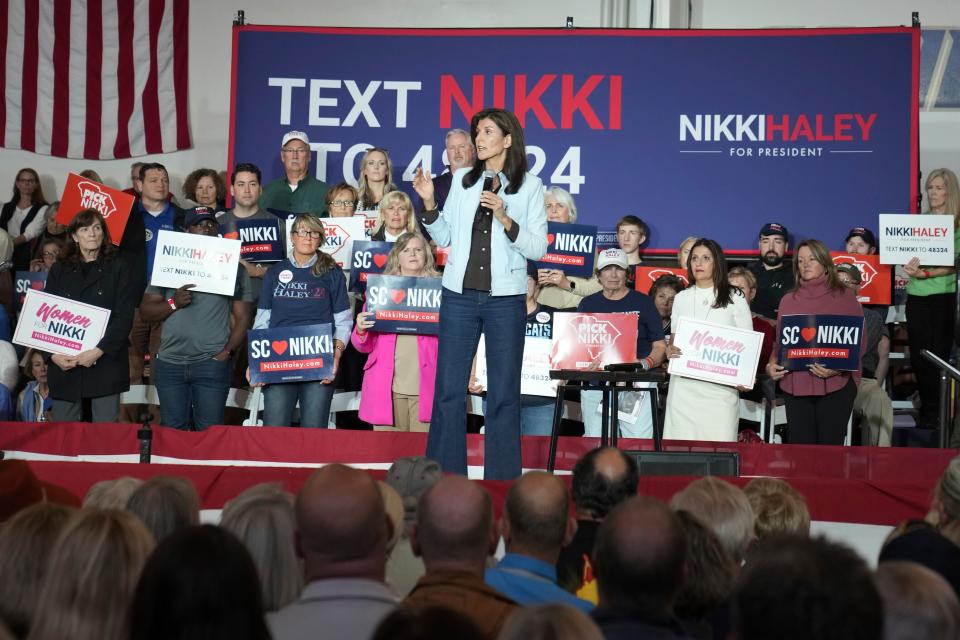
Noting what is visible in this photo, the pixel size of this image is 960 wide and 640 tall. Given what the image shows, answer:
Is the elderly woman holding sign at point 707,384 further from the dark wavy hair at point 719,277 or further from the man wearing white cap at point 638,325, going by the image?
the man wearing white cap at point 638,325

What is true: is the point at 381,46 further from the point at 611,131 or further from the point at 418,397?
the point at 418,397

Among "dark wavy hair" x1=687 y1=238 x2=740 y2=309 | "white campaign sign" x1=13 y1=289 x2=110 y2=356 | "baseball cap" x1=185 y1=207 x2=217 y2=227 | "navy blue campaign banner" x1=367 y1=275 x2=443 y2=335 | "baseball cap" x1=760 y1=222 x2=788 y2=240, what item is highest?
"baseball cap" x1=760 y1=222 x2=788 y2=240

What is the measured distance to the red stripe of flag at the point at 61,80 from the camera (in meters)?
11.9

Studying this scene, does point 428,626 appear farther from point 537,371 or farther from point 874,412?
point 874,412

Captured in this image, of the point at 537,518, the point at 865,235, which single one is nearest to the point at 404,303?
the point at 865,235

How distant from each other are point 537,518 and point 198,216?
5.88 meters

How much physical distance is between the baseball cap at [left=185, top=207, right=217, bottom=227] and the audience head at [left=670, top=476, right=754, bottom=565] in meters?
5.68

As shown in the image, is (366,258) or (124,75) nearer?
(366,258)

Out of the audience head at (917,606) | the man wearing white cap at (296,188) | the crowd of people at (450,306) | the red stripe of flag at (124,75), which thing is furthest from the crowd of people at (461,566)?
the red stripe of flag at (124,75)

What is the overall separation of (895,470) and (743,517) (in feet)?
11.2

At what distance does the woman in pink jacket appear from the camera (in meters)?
7.49

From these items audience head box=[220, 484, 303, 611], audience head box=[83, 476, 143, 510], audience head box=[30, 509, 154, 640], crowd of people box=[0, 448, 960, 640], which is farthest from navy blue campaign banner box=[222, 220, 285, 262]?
audience head box=[30, 509, 154, 640]

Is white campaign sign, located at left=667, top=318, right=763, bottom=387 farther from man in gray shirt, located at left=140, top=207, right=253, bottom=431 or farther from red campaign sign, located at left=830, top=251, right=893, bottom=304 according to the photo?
man in gray shirt, located at left=140, top=207, right=253, bottom=431

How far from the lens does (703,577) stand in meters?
2.98
